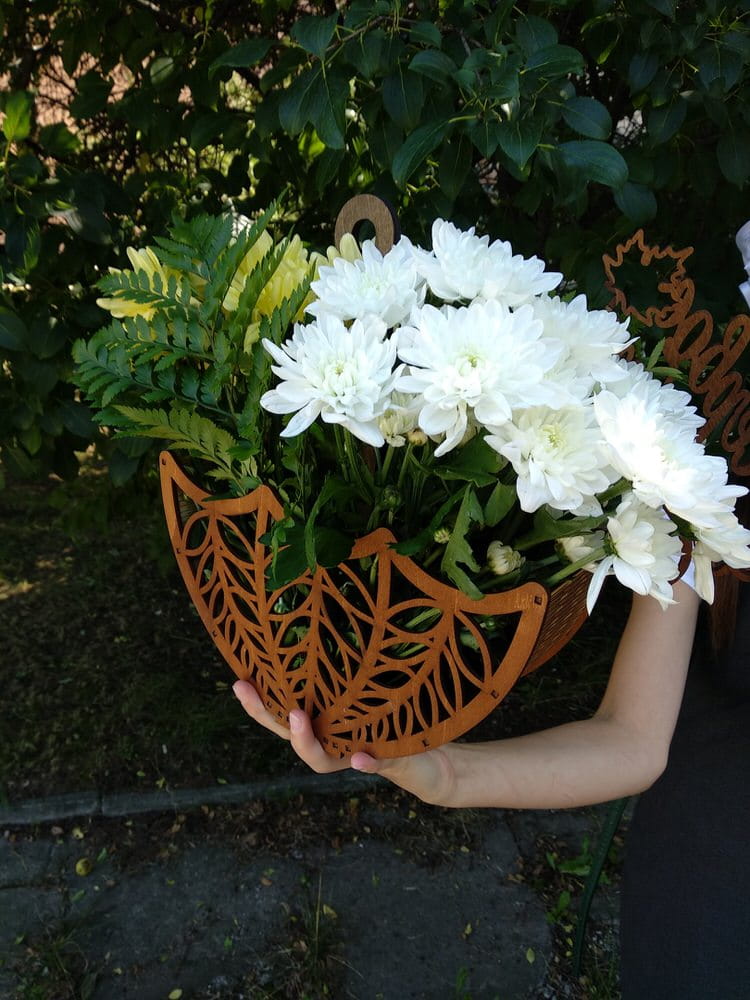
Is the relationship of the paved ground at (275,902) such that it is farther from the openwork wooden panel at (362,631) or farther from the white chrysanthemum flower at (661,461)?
the white chrysanthemum flower at (661,461)

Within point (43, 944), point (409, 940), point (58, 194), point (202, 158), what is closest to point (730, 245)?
point (202, 158)

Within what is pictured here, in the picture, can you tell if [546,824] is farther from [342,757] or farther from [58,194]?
[58,194]

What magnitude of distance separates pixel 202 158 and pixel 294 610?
158 cm

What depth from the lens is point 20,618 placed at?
3127mm

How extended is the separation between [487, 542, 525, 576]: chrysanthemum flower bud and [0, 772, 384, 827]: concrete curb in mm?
1992

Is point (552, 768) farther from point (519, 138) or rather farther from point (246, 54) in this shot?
point (246, 54)


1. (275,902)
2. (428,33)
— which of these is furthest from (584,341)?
(275,902)

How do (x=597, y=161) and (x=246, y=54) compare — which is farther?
(x=246, y=54)

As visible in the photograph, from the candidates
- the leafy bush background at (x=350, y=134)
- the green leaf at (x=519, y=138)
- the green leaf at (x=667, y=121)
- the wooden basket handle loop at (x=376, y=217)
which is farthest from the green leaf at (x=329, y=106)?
the green leaf at (x=667, y=121)

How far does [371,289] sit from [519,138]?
60cm

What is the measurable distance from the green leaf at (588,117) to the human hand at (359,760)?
3.03 ft

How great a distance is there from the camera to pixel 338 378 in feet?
1.98

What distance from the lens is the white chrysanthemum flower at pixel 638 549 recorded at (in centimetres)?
62

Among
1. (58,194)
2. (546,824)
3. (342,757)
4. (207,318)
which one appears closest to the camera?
(207,318)
